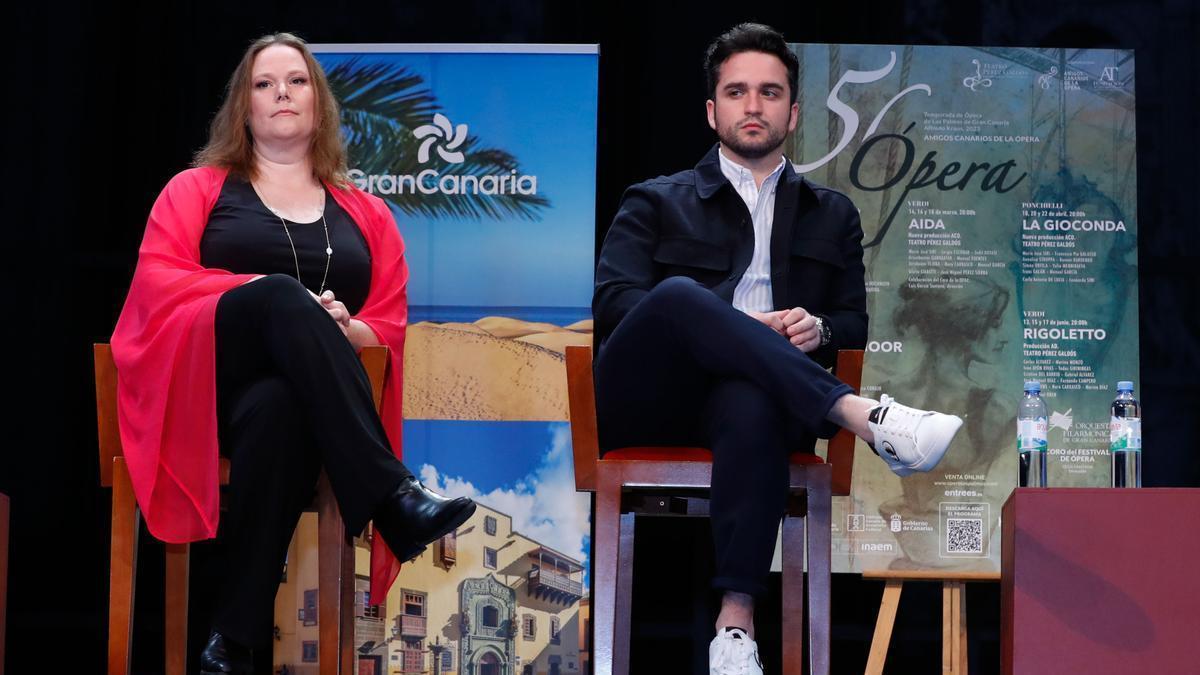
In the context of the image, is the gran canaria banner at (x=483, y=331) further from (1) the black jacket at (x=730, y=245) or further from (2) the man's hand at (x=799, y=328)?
(2) the man's hand at (x=799, y=328)

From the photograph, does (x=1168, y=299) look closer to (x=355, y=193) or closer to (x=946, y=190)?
(x=946, y=190)

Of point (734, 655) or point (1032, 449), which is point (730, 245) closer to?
point (1032, 449)

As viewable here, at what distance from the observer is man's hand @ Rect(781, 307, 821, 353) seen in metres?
2.87

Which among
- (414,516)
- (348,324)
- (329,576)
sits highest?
(348,324)

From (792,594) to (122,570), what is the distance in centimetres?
124

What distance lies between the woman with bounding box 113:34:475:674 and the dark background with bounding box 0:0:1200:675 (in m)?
1.23

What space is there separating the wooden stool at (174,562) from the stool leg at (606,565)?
48 cm

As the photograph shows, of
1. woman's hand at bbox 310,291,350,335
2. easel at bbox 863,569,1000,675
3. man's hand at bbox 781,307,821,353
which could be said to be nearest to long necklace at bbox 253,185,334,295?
woman's hand at bbox 310,291,350,335

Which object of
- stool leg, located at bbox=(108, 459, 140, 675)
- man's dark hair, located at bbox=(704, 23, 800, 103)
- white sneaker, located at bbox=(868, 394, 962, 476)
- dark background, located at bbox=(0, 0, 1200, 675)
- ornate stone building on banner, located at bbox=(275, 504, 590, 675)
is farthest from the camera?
dark background, located at bbox=(0, 0, 1200, 675)

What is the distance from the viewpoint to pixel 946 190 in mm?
4145

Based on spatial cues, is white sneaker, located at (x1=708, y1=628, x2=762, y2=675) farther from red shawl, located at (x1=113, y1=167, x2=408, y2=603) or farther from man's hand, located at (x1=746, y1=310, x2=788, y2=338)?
red shawl, located at (x1=113, y1=167, x2=408, y2=603)

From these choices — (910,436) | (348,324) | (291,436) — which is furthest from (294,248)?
(910,436)

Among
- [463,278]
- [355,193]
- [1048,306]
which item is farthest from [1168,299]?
[355,193]

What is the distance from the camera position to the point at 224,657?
254 cm
